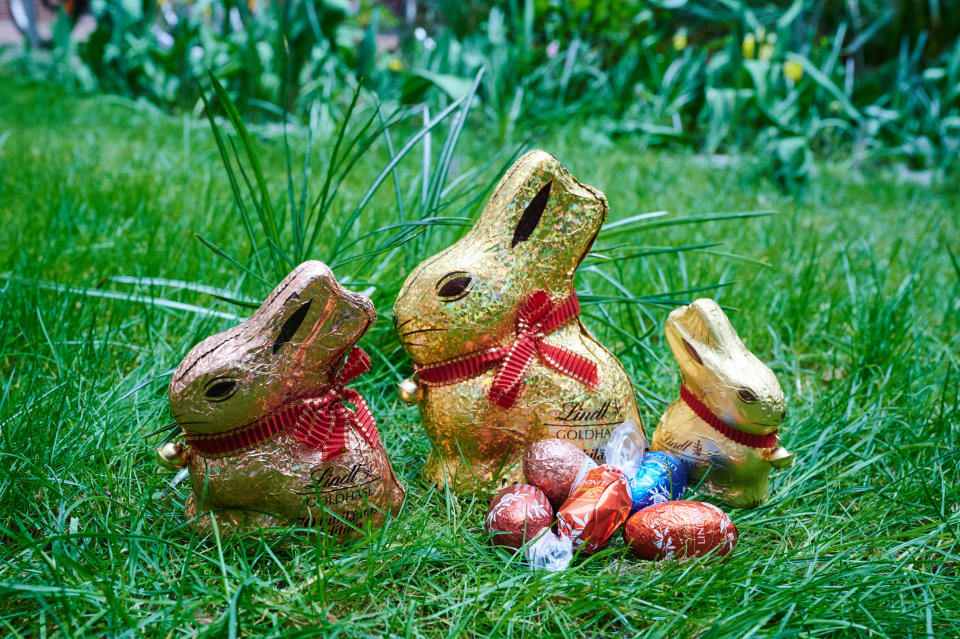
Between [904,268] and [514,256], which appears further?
[904,268]

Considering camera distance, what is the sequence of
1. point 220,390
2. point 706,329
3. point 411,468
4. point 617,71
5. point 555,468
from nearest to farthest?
point 220,390 → point 555,468 → point 706,329 → point 411,468 → point 617,71

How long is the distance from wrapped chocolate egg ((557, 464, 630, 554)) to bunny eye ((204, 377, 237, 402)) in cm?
64

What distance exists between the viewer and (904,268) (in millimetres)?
3328

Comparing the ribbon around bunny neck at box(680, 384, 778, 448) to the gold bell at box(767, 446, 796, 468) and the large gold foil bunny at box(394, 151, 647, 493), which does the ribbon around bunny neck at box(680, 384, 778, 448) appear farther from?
the large gold foil bunny at box(394, 151, 647, 493)

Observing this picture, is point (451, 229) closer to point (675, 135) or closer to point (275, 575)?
point (275, 575)

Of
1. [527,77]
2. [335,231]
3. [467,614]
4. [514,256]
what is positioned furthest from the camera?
[527,77]

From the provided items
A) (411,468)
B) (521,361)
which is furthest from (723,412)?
(411,468)

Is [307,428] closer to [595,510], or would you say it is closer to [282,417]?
[282,417]

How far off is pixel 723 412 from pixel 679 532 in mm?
311

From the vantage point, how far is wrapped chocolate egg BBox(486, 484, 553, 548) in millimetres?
1395

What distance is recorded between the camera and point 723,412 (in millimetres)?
1565

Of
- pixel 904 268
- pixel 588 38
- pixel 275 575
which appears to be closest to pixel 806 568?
pixel 275 575

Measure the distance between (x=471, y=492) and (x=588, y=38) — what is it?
5.84 meters

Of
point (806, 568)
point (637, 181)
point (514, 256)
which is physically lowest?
point (637, 181)
